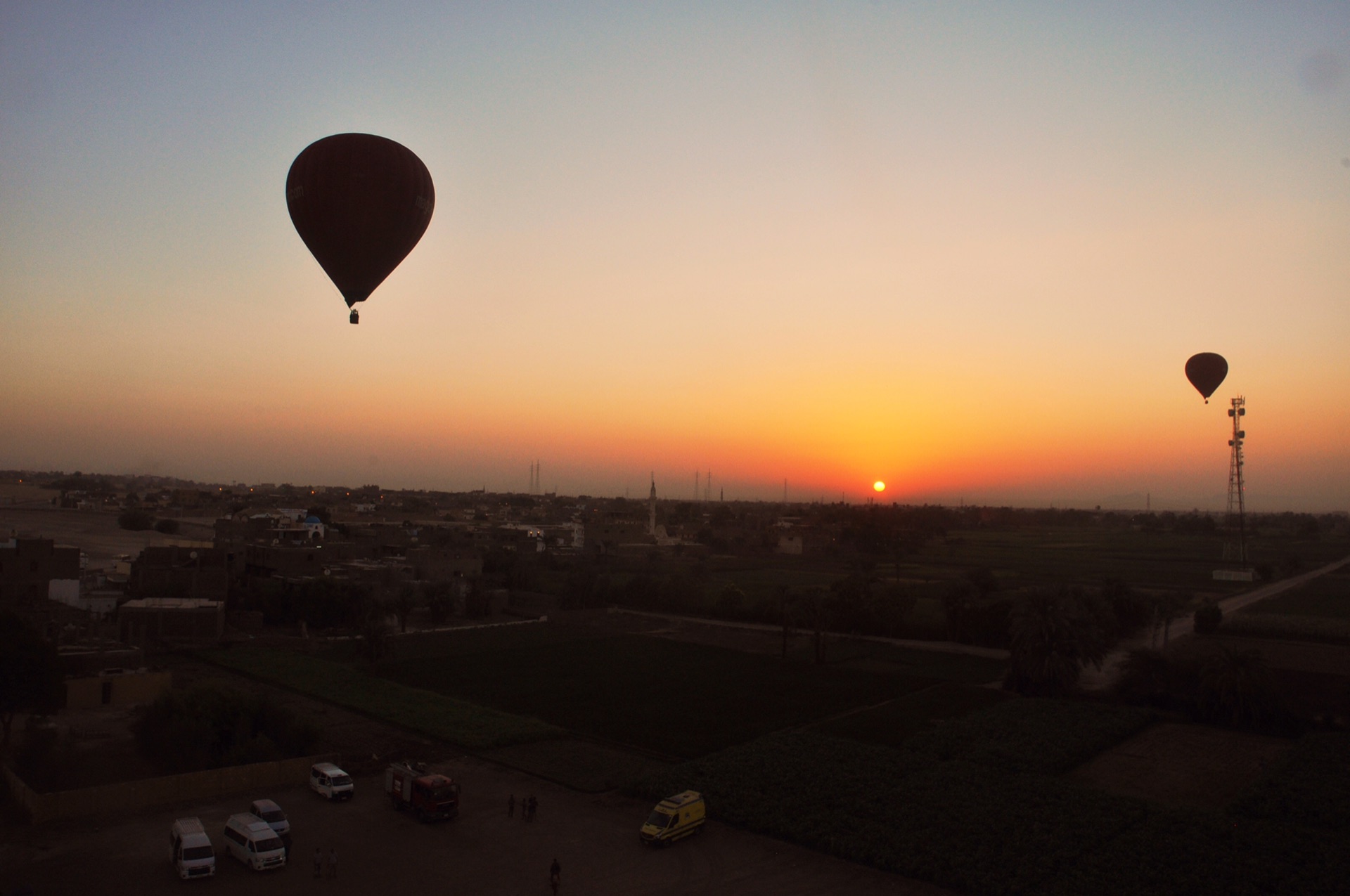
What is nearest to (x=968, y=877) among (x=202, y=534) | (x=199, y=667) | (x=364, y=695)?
(x=364, y=695)

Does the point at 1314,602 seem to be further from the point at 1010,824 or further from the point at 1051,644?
the point at 1010,824

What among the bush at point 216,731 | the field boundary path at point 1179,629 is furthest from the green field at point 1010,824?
the field boundary path at point 1179,629

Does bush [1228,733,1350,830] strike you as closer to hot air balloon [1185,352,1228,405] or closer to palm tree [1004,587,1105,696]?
palm tree [1004,587,1105,696]

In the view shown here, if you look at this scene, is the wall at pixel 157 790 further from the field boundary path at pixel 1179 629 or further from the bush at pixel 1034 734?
the field boundary path at pixel 1179 629

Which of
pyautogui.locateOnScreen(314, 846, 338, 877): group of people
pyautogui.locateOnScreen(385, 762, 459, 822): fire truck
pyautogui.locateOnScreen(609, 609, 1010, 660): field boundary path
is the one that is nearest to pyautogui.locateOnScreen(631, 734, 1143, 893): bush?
pyautogui.locateOnScreen(385, 762, 459, 822): fire truck

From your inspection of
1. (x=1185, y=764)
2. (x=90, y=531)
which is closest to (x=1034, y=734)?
(x=1185, y=764)
